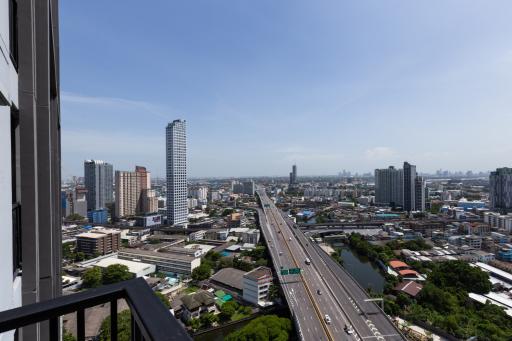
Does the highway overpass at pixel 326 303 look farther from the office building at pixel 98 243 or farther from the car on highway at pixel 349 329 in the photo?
the office building at pixel 98 243

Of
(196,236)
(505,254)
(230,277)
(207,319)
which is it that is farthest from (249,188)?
(207,319)

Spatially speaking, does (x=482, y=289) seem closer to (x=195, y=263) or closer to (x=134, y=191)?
(x=195, y=263)

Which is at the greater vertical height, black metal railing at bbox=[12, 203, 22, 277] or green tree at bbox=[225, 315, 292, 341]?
black metal railing at bbox=[12, 203, 22, 277]

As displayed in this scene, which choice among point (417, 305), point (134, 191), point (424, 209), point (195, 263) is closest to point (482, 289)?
point (417, 305)

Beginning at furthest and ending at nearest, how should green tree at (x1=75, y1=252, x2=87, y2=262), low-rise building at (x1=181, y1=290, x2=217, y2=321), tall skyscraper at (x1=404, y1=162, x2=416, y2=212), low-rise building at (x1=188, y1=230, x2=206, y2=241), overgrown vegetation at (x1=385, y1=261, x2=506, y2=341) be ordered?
tall skyscraper at (x1=404, y1=162, x2=416, y2=212) < low-rise building at (x1=188, y1=230, x2=206, y2=241) < green tree at (x1=75, y1=252, x2=87, y2=262) < low-rise building at (x1=181, y1=290, x2=217, y2=321) < overgrown vegetation at (x1=385, y1=261, x2=506, y2=341)

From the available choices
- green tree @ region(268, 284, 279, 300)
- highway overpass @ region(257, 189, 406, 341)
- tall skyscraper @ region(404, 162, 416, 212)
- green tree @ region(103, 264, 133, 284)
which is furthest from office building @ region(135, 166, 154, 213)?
tall skyscraper @ region(404, 162, 416, 212)

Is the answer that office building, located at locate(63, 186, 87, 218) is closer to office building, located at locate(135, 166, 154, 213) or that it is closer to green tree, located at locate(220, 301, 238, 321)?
office building, located at locate(135, 166, 154, 213)

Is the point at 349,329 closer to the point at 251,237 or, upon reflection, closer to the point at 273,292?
the point at 273,292
